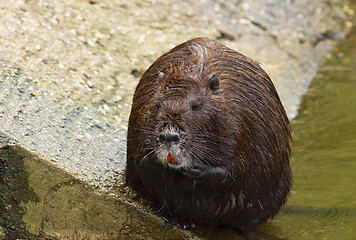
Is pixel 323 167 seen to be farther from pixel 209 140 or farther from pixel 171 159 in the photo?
pixel 171 159

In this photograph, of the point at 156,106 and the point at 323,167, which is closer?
the point at 156,106

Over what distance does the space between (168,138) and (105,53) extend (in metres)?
2.63

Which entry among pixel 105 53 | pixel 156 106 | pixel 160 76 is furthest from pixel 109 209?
pixel 105 53

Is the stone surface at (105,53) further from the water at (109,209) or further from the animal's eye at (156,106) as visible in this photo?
the animal's eye at (156,106)

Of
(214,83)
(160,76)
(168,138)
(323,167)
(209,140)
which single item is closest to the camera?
(168,138)

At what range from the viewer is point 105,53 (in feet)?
19.2

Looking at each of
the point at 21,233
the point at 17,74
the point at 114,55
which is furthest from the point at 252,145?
the point at 114,55

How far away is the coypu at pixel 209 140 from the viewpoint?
3574mm

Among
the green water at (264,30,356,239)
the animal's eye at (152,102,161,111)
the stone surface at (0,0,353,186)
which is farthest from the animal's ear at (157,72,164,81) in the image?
→ the green water at (264,30,356,239)

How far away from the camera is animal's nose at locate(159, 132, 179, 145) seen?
→ 135 inches

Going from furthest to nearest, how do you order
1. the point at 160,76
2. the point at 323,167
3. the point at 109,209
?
the point at 323,167, the point at 109,209, the point at 160,76

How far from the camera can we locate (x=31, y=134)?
4195 mm

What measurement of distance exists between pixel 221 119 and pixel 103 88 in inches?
75.5

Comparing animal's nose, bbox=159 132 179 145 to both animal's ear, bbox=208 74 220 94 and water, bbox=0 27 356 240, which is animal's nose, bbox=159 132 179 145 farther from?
water, bbox=0 27 356 240
